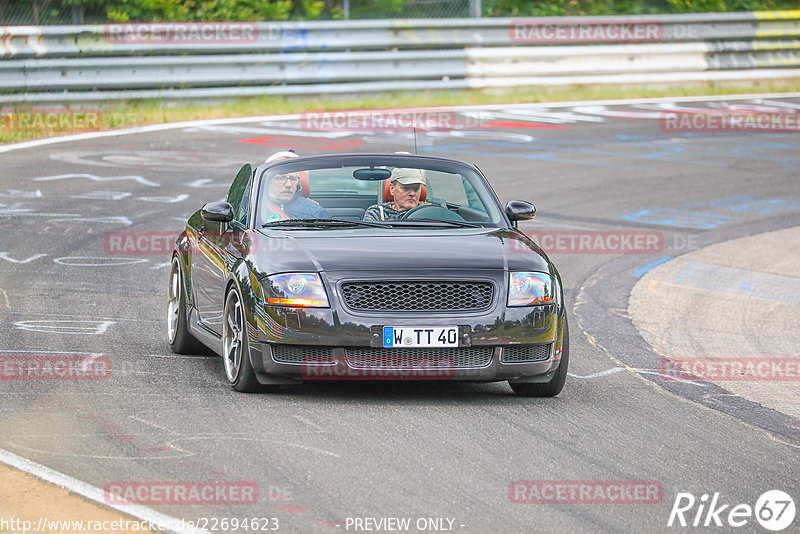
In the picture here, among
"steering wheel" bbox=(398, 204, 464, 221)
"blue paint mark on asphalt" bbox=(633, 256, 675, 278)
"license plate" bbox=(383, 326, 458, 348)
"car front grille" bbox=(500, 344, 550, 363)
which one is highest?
"steering wheel" bbox=(398, 204, 464, 221)

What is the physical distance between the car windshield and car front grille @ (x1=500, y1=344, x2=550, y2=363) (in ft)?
4.32

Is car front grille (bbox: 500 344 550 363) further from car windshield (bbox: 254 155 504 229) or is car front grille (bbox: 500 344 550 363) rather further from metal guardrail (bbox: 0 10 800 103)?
metal guardrail (bbox: 0 10 800 103)

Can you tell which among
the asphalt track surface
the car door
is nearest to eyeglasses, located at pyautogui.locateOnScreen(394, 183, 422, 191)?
the car door

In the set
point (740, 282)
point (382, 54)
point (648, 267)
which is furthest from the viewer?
point (382, 54)

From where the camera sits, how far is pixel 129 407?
24.8 ft

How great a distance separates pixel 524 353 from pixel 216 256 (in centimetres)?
221

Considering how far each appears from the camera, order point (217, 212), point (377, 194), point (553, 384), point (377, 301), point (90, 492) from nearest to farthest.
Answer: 1. point (90, 492)
2. point (377, 301)
3. point (553, 384)
4. point (217, 212)
5. point (377, 194)

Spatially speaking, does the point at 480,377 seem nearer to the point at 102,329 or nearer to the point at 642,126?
the point at 102,329

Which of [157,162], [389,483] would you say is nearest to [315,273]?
[389,483]


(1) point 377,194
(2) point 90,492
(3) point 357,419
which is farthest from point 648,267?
(2) point 90,492

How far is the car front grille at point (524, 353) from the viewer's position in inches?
314

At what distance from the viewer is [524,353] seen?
8031 millimetres

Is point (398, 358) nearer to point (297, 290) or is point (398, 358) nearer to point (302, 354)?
point (302, 354)

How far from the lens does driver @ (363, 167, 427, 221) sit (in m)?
9.22
